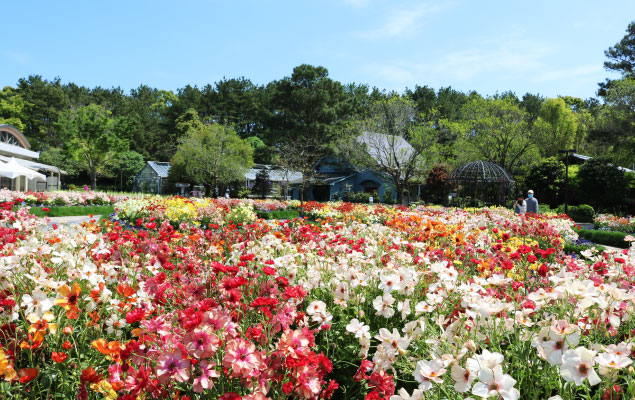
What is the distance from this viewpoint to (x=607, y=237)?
11.5m

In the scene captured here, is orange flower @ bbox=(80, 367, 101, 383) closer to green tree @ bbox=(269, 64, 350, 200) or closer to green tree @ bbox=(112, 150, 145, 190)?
green tree @ bbox=(269, 64, 350, 200)

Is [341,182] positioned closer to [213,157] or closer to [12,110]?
[213,157]

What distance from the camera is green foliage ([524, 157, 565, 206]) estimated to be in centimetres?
2572

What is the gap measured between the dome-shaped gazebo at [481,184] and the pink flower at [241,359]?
62.8 feet

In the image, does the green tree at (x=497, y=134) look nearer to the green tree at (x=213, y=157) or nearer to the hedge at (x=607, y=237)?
the green tree at (x=213, y=157)

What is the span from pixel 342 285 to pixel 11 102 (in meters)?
55.8

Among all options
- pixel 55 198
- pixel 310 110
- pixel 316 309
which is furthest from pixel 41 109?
pixel 316 309

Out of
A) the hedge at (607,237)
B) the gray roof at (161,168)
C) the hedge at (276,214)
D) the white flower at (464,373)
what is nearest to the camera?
the white flower at (464,373)

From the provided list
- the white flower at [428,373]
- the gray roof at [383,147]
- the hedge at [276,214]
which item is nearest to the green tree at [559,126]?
the gray roof at [383,147]

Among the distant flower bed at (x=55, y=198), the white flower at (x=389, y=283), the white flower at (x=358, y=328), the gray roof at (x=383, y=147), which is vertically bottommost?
the distant flower bed at (x=55, y=198)

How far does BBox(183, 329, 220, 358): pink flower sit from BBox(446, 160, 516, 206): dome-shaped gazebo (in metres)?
19.2

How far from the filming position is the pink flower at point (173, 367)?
4.10 feet

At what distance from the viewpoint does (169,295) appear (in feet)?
7.27

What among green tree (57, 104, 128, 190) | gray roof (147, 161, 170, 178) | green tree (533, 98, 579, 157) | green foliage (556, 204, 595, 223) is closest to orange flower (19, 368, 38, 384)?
green foliage (556, 204, 595, 223)
